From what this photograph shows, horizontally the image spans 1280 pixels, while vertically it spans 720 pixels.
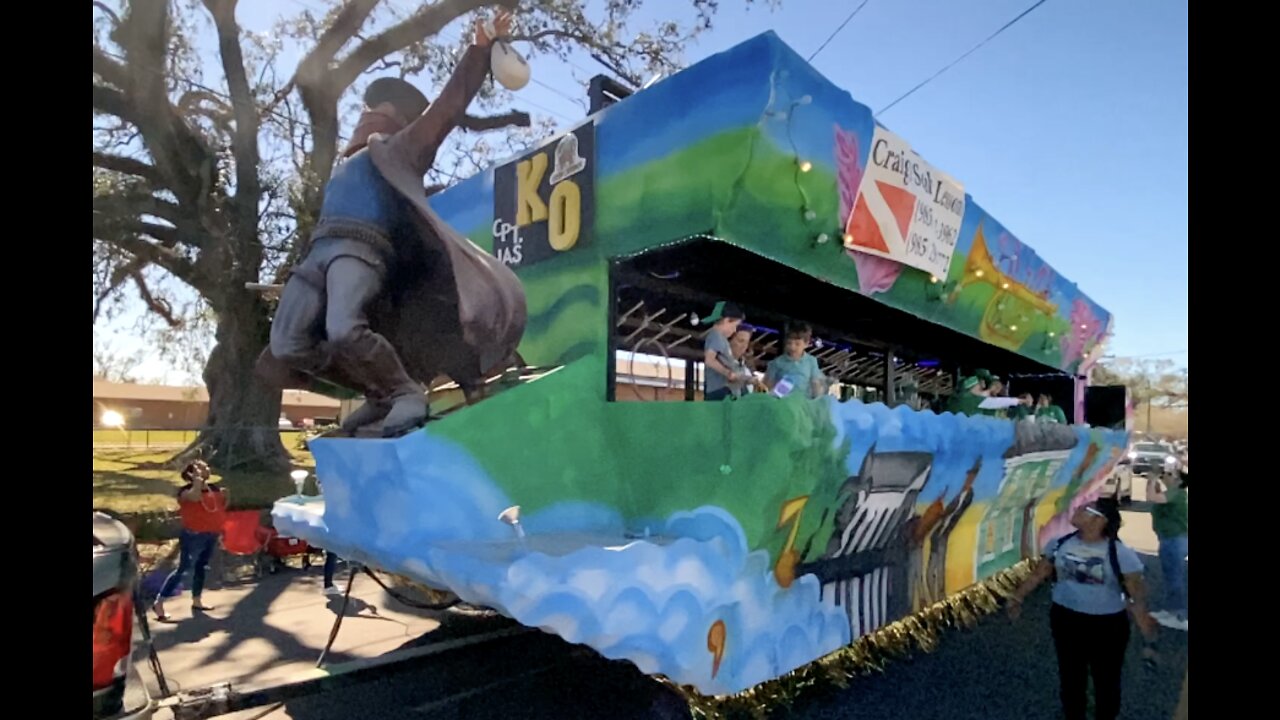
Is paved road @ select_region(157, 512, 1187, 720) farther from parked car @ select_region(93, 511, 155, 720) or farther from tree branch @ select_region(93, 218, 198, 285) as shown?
tree branch @ select_region(93, 218, 198, 285)

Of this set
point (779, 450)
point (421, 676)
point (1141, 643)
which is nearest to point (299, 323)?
point (421, 676)

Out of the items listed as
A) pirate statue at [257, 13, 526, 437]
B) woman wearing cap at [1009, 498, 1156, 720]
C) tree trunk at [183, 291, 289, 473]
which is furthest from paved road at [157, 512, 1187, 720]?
tree trunk at [183, 291, 289, 473]

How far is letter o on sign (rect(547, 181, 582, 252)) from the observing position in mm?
4609

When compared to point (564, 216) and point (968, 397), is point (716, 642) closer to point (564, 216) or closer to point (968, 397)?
point (564, 216)

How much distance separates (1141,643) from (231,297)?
1397cm

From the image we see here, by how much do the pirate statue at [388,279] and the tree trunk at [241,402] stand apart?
31.9 feet

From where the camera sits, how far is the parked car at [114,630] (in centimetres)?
194

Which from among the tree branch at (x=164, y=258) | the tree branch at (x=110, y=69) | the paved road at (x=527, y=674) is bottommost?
the paved road at (x=527, y=674)

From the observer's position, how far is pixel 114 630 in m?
2.00

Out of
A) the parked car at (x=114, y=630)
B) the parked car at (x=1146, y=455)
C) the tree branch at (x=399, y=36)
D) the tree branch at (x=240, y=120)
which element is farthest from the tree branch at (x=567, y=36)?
the parked car at (x=1146, y=455)

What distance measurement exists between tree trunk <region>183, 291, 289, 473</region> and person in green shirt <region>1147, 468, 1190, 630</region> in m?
12.8

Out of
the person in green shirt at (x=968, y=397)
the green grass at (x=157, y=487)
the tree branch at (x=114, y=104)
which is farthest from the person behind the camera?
the tree branch at (x=114, y=104)

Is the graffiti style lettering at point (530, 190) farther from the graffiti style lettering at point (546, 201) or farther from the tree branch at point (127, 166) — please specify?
the tree branch at point (127, 166)
